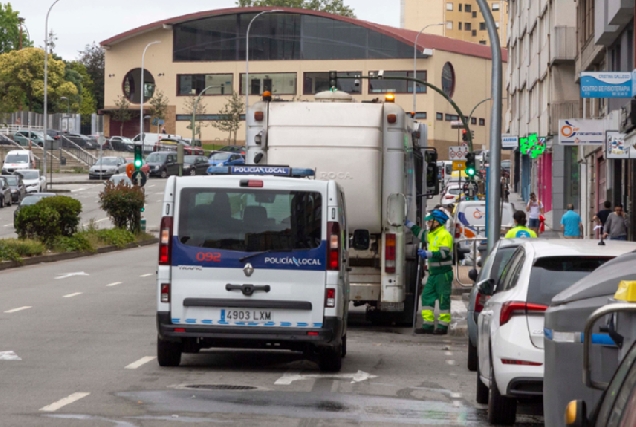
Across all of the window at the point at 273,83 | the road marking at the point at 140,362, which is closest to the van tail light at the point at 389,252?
the road marking at the point at 140,362

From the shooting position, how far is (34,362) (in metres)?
12.6

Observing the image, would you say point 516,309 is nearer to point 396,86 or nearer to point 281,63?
point 396,86

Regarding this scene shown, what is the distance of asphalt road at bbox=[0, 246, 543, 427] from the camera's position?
9.52 metres

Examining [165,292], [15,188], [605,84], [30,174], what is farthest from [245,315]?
[30,174]

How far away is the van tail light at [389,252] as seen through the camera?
1683cm

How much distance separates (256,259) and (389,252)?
4829 millimetres

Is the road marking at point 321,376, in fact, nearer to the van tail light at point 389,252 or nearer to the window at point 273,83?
the van tail light at point 389,252

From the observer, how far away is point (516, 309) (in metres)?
9.34

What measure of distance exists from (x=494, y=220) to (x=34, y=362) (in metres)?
8.57

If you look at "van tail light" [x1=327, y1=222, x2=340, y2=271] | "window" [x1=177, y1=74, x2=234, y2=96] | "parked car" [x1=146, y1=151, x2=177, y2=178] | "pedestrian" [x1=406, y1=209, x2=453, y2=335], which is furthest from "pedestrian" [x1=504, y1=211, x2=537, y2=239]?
"window" [x1=177, y1=74, x2=234, y2=96]

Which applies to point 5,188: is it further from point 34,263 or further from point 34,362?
point 34,362

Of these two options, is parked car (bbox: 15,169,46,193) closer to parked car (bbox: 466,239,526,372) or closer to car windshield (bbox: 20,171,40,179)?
car windshield (bbox: 20,171,40,179)

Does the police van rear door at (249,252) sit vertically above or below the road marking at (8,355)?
above

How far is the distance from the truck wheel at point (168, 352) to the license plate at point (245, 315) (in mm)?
674
